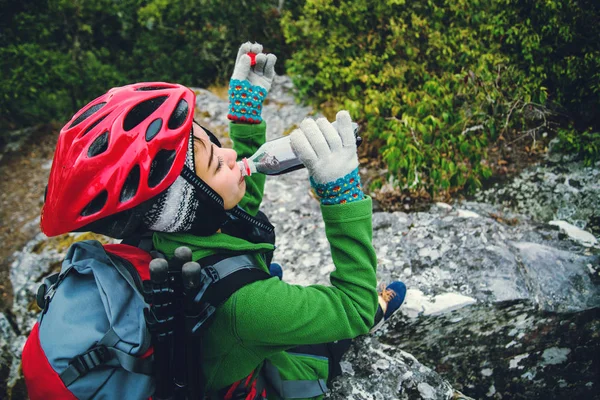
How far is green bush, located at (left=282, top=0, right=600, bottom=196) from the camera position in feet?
13.1

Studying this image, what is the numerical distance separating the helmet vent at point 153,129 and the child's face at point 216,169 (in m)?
0.20

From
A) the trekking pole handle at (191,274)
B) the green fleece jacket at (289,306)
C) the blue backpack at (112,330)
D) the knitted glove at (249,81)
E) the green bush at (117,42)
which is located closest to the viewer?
the trekking pole handle at (191,274)

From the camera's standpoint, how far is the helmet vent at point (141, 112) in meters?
1.80

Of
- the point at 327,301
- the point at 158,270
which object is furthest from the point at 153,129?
the point at 327,301

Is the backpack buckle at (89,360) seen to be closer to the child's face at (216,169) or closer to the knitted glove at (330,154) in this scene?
the child's face at (216,169)

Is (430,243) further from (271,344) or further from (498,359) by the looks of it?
(271,344)

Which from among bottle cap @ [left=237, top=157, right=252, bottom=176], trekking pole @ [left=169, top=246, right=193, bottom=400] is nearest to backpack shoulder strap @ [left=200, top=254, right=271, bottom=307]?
trekking pole @ [left=169, top=246, right=193, bottom=400]

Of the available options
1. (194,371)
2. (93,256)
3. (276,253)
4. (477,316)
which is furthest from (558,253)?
(93,256)

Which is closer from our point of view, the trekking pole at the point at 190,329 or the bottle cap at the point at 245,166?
the trekking pole at the point at 190,329

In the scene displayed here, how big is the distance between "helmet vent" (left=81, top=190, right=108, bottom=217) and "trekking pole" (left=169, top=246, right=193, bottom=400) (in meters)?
0.44

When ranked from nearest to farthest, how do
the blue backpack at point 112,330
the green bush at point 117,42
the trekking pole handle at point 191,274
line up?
the trekking pole handle at point 191,274 < the blue backpack at point 112,330 < the green bush at point 117,42

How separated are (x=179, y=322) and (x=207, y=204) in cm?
57

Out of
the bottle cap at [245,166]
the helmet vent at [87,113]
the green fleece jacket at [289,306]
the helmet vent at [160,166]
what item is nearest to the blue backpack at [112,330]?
the green fleece jacket at [289,306]

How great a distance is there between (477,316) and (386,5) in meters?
3.59
